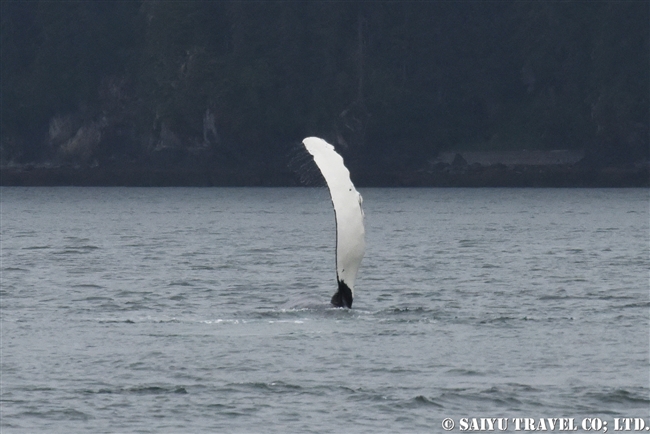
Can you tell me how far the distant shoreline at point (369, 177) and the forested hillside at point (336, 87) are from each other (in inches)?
59.1

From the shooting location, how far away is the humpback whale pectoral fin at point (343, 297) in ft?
137

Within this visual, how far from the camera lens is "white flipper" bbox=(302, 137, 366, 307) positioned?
4009cm

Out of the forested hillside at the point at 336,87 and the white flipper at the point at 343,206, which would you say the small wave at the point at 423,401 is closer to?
the white flipper at the point at 343,206

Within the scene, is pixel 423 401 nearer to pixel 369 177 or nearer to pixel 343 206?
pixel 343 206

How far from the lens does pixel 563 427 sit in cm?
2808

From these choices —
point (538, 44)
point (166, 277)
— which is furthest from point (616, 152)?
point (166, 277)

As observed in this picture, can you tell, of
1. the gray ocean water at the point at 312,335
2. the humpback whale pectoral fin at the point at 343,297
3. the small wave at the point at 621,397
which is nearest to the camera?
the gray ocean water at the point at 312,335

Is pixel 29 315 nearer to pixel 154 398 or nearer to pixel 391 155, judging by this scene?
pixel 154 398

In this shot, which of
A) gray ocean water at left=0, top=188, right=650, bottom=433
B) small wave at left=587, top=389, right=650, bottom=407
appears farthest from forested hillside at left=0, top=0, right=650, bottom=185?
small wave at left=587, top=389, right=650, bottom=407
